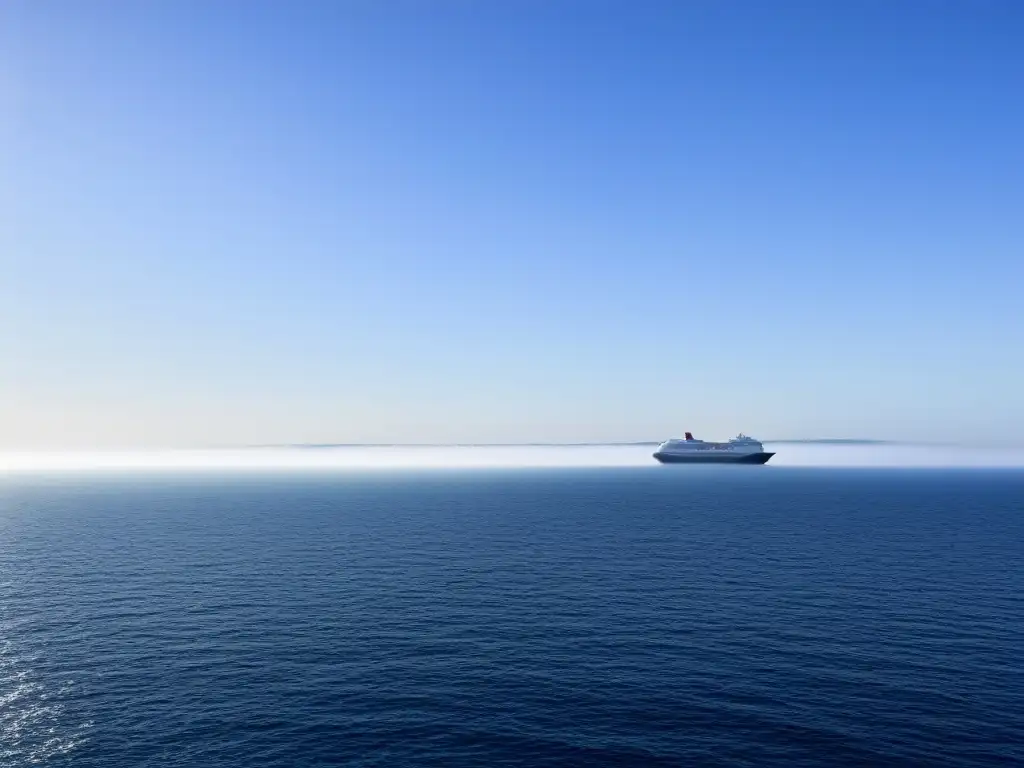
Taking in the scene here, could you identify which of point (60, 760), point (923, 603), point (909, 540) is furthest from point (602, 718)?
point (909, 540)

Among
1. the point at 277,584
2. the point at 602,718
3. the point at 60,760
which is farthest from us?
the point at 277,584

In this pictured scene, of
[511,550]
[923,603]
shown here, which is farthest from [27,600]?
[923,603]

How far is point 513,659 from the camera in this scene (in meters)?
70.1

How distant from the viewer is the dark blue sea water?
172 feet

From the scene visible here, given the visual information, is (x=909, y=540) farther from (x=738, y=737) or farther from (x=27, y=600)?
(x=27, y=600)

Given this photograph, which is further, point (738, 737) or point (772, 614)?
point (772, 614)

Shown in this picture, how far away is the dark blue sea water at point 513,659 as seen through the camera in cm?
5244

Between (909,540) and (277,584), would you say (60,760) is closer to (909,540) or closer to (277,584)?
(277,584)

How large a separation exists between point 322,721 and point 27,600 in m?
67.1

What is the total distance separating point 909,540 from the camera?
152 meters

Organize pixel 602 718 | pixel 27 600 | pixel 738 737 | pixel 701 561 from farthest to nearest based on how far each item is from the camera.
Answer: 1. pixel 701 561
2. pixel 27 600
3. pixel 602 718
4. pixel 738 737

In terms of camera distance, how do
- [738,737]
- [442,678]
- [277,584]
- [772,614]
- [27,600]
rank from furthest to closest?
1. [277,584]
2. [27,600]
3. [772,614]
4. [442,678]
5. [738,737]

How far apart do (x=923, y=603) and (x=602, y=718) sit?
6124 centimetres

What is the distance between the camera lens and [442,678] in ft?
214
